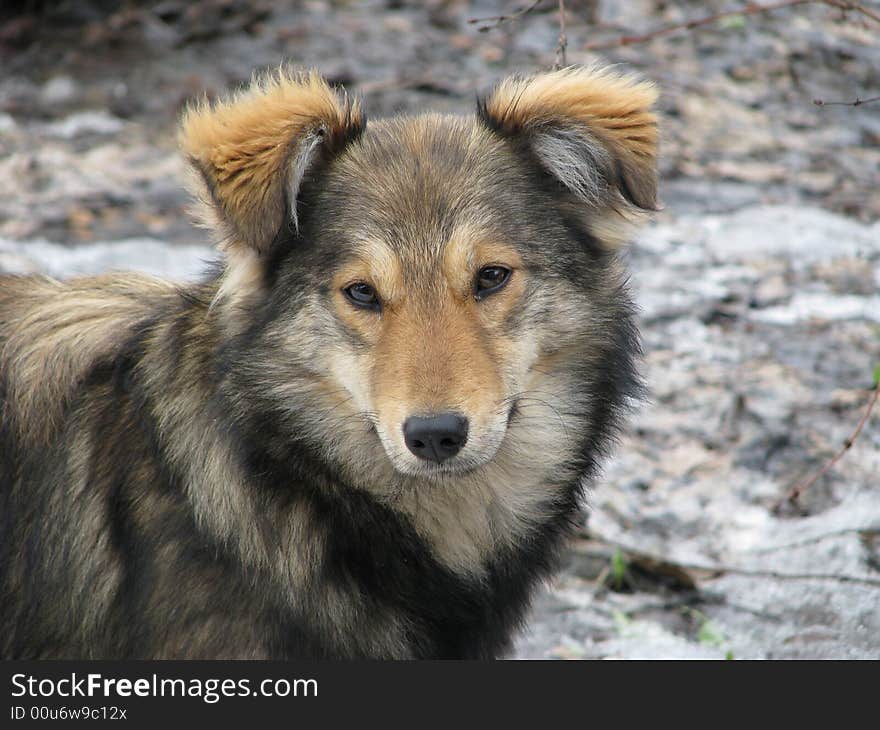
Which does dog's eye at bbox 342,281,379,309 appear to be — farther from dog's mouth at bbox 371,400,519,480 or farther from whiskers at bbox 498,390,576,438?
whiskers at bbox 498,390,576,438

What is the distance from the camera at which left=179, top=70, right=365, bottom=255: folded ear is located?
385 centimetres

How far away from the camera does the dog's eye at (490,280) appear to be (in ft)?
12.9

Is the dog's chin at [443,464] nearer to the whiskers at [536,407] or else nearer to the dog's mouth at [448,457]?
the dog's mouth at [448,457]

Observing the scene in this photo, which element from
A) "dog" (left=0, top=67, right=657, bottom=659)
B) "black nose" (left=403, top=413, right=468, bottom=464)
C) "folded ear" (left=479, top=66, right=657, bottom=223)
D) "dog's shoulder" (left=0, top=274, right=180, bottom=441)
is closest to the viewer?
"black nose" (left=403, top=413, right=468, bottom=464)

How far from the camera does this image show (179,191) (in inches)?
340

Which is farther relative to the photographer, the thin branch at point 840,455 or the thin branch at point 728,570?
the thin branch at point 728,570

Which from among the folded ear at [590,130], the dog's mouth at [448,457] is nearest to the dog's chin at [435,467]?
the dog's mouth at [448,457]

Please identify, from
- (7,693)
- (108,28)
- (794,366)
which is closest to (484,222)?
(7,693)

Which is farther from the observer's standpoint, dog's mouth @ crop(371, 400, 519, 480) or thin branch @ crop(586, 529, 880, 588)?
thin branch @ crop(586, 529, 880, 588)

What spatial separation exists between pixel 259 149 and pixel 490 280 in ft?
2.72

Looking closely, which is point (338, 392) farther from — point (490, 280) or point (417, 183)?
point (417, 183)

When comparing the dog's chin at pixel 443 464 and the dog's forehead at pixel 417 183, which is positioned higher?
the dog's forehead at pixel 417 183

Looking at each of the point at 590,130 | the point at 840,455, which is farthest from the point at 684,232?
the point at 590,130

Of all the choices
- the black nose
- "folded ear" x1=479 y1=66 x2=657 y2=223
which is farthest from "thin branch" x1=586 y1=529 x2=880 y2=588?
the black nose
